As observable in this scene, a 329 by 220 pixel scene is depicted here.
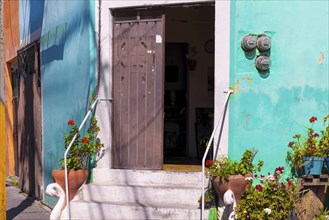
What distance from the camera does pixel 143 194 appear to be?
6379 mm

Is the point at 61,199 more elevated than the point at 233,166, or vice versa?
the point at 233,166

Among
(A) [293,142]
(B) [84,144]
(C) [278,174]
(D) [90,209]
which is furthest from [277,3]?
(D) [90,209]

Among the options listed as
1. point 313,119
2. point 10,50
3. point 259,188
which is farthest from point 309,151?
point 10,50

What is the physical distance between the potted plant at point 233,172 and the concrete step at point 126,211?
0.48 m

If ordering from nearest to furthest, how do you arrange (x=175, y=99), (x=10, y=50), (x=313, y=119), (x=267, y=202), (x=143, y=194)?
1. (x=267, y=202)
2. (x=313, y=119)
3. (x=143, y=194)
4. (x=175, y=99)
5. (x=10, y=50)

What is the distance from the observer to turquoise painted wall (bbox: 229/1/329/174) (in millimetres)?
6051

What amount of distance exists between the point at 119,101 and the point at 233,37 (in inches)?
73.9

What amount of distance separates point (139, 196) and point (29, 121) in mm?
4321

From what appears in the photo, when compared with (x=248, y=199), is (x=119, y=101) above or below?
above

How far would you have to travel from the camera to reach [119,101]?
6.90 m

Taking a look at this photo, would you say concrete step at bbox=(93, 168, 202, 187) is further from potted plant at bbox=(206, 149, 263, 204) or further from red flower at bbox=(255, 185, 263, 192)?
red flower at bbox=(255, 185, 263, 192)

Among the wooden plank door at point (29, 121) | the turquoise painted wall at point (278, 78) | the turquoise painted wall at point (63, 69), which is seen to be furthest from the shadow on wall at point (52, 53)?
the turquoise painted wall at point (278, 78)

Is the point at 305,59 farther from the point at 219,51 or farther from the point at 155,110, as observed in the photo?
the point at 155,110

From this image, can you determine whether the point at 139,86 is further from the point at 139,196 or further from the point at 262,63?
the point at 262,63
